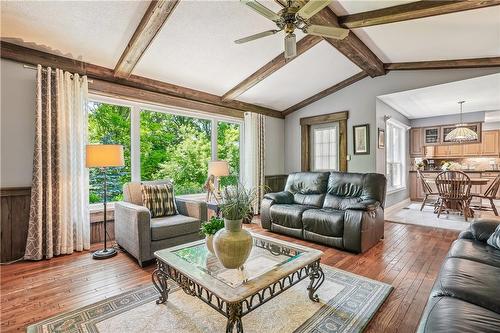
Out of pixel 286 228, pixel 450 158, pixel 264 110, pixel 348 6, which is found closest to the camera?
pixel 348 6

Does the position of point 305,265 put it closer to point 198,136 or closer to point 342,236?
point 342,236

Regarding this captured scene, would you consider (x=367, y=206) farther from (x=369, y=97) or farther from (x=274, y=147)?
(x=274, y=147)

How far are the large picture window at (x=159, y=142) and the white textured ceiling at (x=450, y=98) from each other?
3.51 metres

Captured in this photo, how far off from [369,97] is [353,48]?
1664 millimetres

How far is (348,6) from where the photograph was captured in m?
2.90

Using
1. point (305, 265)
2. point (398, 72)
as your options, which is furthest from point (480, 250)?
point (398, 72)

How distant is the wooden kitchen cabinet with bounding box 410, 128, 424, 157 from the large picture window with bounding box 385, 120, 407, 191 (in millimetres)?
627

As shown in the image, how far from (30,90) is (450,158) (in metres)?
9.89

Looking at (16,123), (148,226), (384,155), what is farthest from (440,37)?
(16,123)

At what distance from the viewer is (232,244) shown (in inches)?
66.4

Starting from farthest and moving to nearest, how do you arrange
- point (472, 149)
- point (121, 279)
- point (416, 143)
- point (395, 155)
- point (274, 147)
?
point (416, 143)
point (472, 149)
point (395, 155)
point (274, 147)
point (121, 279)

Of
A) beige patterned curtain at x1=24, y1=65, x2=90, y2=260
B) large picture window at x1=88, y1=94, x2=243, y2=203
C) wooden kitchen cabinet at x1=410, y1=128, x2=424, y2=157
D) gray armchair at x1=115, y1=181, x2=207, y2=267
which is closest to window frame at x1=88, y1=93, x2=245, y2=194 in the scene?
large picture window at x1=88, y1=94, x2=243, y2=203

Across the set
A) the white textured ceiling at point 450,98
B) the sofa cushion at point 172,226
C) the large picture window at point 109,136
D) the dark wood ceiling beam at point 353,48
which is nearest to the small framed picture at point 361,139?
the white textured ceiling at point 450,98

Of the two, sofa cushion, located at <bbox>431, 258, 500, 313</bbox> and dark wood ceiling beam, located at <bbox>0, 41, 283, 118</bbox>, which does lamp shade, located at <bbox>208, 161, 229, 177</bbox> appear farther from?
sofa cushion, located at <bbox>431, 258, 500, 313</bbox>
